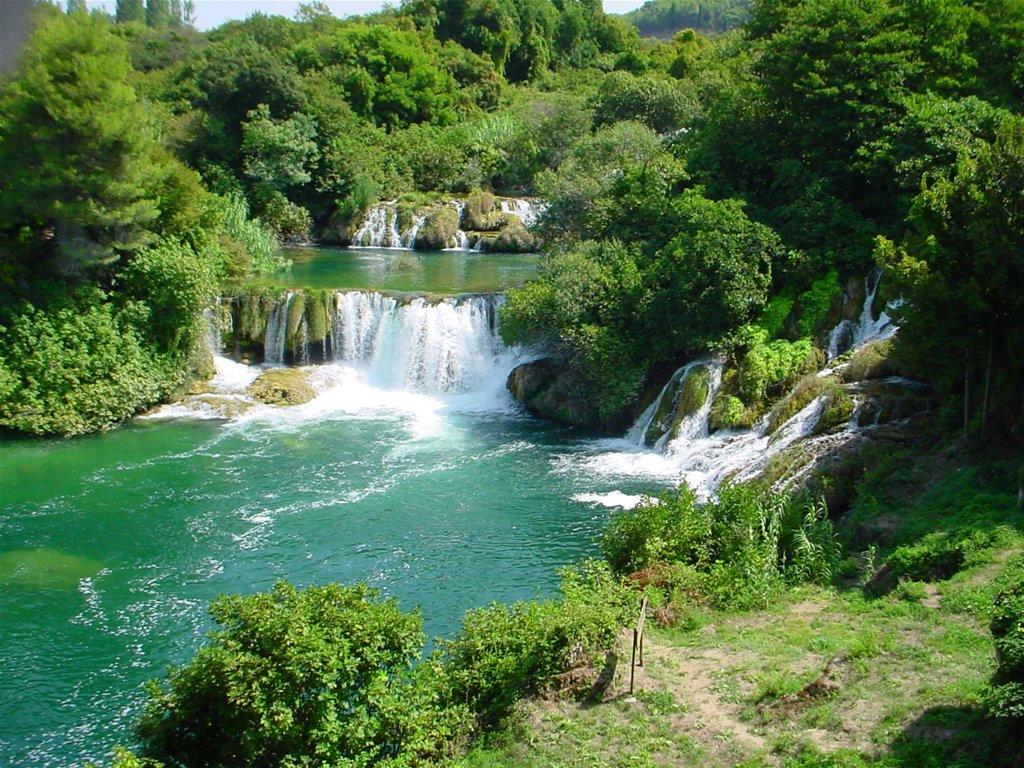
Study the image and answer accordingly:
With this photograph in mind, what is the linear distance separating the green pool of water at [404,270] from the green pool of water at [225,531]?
705 cm

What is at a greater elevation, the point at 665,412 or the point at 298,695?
the point at 665,412

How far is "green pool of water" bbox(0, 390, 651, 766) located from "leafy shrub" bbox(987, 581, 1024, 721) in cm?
736

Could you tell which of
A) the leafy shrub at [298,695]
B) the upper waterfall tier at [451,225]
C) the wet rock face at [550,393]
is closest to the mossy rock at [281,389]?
the wet rock face at [550,393]

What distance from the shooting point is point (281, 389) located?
24.1 meters

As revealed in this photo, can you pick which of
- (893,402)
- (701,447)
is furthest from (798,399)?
(701,447)

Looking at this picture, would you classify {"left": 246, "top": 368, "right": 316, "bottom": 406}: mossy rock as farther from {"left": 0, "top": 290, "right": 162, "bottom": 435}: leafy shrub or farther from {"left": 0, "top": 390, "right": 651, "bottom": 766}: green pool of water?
{"left": 0, "top": 290, "right": 162, "bottom": 435}: leafy shrub

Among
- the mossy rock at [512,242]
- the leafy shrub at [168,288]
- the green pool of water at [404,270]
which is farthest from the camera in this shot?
the mossy rock at [512,242]

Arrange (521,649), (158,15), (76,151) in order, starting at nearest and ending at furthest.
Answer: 1. (521,649)
2. (76,151)
3. (158,15)

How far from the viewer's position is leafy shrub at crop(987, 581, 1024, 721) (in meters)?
7.00

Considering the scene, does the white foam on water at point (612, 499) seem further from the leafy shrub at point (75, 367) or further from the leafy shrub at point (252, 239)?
the leafy shrub at point (252, 239)

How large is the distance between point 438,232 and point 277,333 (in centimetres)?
1314

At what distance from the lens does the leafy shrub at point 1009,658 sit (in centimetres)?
700

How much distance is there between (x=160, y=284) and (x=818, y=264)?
16237 millimetres

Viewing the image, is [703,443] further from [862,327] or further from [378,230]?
[378,230]
